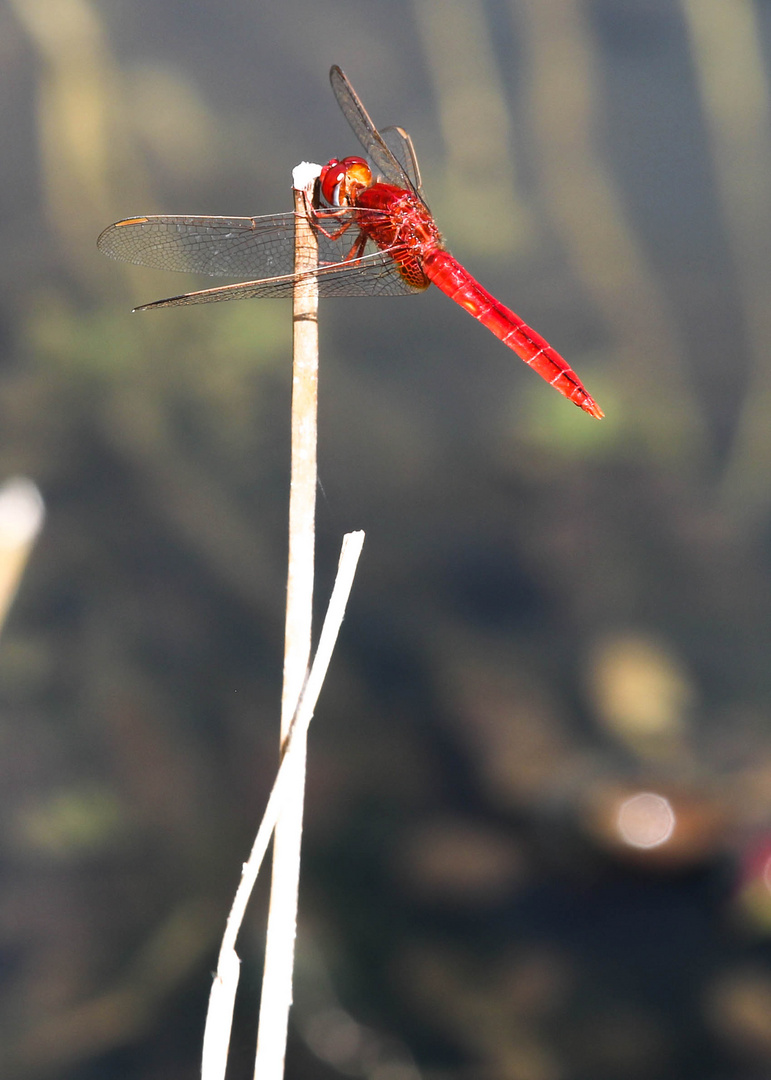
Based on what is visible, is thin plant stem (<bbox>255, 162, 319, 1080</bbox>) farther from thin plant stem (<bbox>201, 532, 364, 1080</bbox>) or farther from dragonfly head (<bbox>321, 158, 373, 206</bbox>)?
dragonfly head (<bbox>321, 158, 373, 206</bbox>)

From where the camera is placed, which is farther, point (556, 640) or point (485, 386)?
point (485, 386)

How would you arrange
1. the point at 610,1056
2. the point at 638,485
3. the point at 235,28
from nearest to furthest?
the point at 610,1056 < the point at 638,485 < the point at 235,28

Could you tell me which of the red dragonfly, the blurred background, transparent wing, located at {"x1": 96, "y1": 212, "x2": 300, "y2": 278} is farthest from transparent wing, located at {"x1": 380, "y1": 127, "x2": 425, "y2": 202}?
the blurred background

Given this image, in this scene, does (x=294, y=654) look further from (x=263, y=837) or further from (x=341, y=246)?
(x=341, y=246)

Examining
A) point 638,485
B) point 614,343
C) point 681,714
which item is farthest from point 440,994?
point 614,343

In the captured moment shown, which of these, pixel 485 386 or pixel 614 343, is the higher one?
pixel 614 343

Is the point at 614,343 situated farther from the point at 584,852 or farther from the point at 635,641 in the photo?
the point at 584,852

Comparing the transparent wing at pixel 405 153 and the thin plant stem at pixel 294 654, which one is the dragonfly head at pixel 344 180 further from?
the thin plant stem at pixel 294 654
